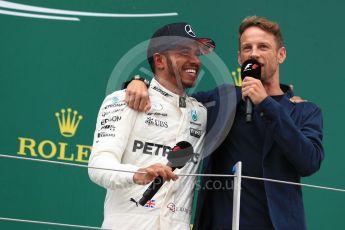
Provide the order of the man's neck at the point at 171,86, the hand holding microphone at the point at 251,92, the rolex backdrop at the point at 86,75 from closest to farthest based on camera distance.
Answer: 1. the hand holding microphone at the point at 251,92
2. the man's neck at the point at 171,86
3. the rolex backdrop at the point at 86,75

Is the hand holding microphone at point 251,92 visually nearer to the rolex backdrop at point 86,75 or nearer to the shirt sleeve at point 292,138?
the shirt sleeve at point 292,138

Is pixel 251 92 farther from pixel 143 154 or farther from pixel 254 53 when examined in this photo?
pixel 143 154

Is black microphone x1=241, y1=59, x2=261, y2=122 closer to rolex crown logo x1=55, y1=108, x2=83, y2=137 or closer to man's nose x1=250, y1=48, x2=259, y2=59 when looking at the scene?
man's nose x1=250, y1=48, x2=259, y2=59

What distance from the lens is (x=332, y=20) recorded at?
120 inches

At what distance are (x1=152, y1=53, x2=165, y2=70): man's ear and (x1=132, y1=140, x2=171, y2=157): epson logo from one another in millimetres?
251

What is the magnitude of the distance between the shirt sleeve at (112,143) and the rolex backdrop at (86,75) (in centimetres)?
61

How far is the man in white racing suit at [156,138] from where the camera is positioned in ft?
5.98

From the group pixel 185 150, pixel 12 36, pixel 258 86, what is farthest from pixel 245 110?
pixel 12 36

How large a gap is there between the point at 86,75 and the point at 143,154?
0.97 meters

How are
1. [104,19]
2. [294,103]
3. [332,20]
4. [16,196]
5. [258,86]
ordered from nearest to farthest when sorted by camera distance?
[258,86] → [294,103] → [16,196] → [104,19] → [332,20]

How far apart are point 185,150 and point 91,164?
0.82ft

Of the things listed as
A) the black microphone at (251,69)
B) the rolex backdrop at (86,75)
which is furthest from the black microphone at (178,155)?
the rolex backdrop at (86,75)

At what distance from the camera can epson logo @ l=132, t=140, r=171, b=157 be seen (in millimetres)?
1896

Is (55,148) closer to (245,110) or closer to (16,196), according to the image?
(16,196)
